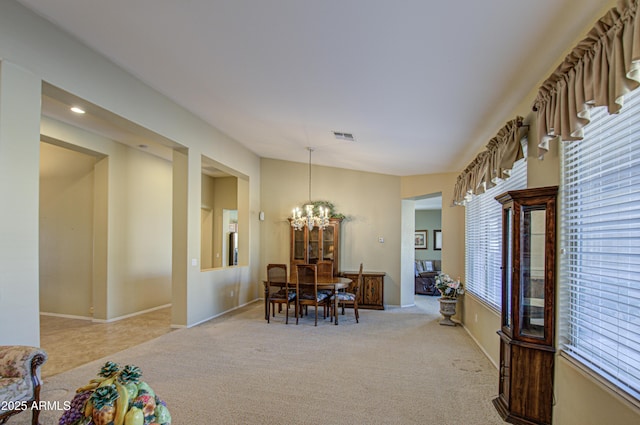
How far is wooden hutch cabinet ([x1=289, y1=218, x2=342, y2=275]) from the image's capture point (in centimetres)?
761

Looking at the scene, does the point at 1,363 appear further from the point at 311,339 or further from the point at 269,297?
the point at 269,297

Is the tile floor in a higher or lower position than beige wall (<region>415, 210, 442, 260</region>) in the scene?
lower

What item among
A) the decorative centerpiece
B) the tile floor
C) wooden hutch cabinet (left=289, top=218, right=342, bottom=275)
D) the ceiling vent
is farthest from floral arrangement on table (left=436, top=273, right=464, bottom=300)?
the tile floor

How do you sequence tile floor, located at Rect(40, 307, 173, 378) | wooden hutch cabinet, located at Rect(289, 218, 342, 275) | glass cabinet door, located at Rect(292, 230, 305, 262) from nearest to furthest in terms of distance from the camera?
tile floor, located at Rect(40, 307, 173, 378), wooden hutch cabinet, located at Rect(289, 218, 342, 275), glass cabinet door, located at Rect(292, 230, 305, 262)

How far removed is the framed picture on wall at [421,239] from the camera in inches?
479

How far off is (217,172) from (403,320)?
527 centimetres

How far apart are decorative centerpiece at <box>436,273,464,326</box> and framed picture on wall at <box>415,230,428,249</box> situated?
6.04 meters

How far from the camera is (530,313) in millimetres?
2812

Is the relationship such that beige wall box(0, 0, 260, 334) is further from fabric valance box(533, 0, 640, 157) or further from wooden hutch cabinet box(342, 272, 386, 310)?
fabric valance box(533, 0, 640, 157)

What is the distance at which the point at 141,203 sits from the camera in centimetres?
685

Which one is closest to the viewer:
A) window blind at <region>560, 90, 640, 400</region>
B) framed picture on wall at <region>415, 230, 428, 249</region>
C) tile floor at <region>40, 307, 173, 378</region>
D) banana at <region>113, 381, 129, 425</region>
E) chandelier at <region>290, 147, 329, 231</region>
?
banana at <region>113, 381, 129, 425</region>

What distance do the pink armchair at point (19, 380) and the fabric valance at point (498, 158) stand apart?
3914mm

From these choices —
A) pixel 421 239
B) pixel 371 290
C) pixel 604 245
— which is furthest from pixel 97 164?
pixel 421 239

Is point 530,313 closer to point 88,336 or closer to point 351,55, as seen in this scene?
point 351,55
